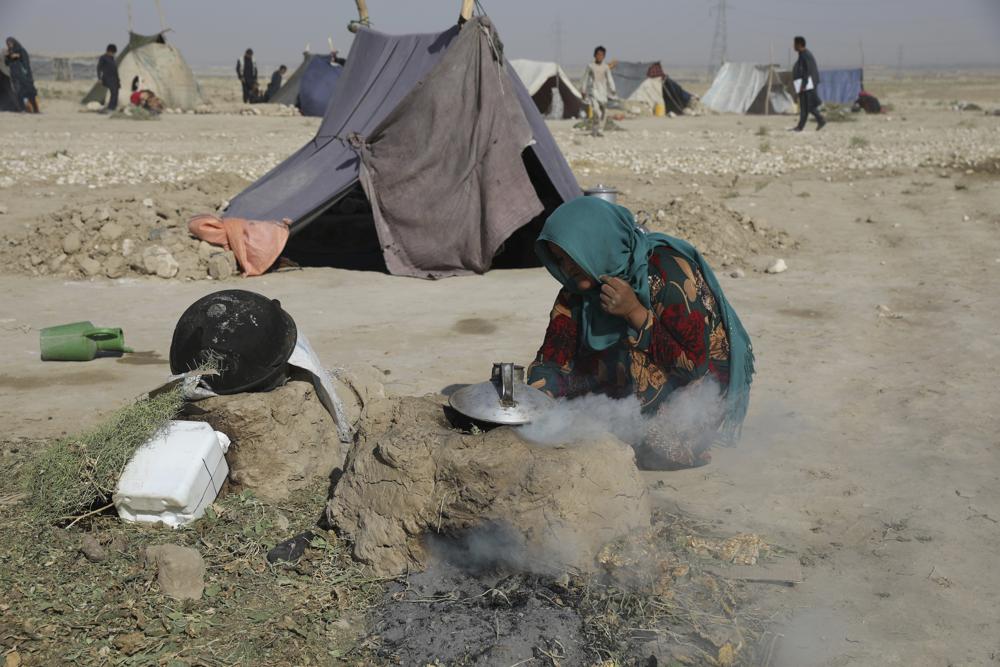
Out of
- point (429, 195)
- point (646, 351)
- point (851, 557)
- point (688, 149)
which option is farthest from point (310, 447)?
point (688, 149)

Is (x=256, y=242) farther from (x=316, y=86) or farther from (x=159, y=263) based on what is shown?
(x=316, y=86)

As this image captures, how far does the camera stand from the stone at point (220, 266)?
7.29 meters

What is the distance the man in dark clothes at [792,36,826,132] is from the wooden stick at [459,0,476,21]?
37.8 ft

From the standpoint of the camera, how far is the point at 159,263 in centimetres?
723

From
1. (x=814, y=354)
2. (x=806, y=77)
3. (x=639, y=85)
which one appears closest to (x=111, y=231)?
(x=814, y=354)

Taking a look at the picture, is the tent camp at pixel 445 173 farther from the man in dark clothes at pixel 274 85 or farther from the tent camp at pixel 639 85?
the man in dark clothes at pixel 274 85

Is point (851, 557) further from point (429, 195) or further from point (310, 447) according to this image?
point (429, 195)

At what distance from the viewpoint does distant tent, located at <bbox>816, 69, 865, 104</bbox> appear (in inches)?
1236

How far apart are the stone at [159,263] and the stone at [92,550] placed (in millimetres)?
4552

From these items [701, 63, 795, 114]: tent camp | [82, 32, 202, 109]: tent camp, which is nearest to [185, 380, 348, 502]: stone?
[82, 32, 202, 109]: tent camp

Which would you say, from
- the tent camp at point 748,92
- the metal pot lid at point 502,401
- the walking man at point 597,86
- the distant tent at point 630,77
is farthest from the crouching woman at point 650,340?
the tent camp at point 748,92

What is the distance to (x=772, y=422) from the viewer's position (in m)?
4.32

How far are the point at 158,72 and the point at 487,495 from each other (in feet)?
77.6

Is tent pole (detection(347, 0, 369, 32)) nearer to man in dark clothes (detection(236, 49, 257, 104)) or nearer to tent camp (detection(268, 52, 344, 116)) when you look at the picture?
tent camp (detection(268, 52, 344, 116))
